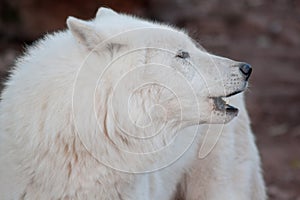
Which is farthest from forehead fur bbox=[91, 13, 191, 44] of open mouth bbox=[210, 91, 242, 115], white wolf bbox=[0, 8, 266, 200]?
open mouth bbox=[210, 91, 242, 115]

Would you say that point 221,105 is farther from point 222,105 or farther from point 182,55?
point 182,55

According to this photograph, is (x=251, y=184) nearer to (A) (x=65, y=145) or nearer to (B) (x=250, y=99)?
(A) (x=65, y=145)

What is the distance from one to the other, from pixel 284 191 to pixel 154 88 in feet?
14.3

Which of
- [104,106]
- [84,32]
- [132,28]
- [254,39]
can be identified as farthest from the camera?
[254,39]

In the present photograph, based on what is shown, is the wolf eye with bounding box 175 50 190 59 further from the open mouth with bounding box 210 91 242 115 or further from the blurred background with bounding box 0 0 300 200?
the blurred background with bounding box 0 0 300 200

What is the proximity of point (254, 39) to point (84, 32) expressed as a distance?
35.6 feet

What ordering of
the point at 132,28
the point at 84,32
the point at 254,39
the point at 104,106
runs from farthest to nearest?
the point at 254,39 < the point at 132,28 < the point at 104,106 < the point at 84,32

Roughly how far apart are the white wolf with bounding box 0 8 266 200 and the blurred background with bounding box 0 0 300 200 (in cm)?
398

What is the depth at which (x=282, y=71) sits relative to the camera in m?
13.5

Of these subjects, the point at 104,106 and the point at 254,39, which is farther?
the point at 254,39

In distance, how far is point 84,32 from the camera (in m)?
4.65

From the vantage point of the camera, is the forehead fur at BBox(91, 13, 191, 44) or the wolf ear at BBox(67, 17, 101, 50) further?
the forehead fur at BBox(91, 13, 191, 44)

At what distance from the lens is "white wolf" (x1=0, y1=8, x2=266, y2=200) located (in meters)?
4.79

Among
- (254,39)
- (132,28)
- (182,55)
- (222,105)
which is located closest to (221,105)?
(222,105)
